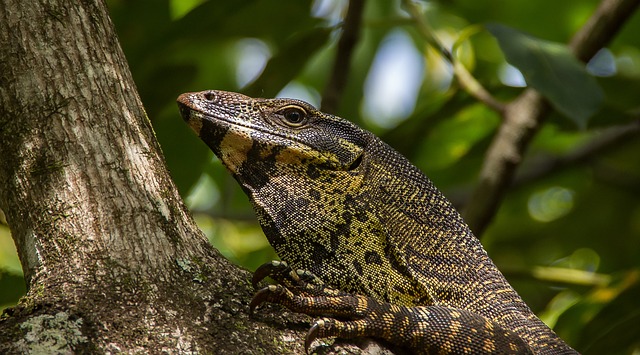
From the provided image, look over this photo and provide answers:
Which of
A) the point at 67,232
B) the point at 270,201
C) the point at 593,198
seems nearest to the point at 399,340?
the point at 270,201

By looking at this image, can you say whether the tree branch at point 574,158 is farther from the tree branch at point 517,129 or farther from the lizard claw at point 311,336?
the lizard claw at point 311,336

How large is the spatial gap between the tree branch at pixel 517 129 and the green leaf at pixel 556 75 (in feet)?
2.77

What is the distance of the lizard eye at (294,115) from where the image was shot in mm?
6138

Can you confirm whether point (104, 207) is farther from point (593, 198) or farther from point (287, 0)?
point (593, 198)

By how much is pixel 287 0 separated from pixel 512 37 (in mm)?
2456

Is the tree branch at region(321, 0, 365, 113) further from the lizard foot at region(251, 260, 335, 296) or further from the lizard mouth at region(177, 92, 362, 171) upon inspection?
the lizard foot at region(251, 260, 335, 296)

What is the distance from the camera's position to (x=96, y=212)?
4.45 m

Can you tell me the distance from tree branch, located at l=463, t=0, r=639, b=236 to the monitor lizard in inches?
78.5

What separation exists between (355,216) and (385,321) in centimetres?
121

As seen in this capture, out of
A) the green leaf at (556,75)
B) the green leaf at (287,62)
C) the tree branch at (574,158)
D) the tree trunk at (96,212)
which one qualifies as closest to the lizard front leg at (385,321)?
the tree trunk at (96,212)

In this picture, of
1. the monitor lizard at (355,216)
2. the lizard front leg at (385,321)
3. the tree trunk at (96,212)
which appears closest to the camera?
the tree trunk at (96,212)

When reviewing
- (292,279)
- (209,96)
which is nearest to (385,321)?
(292,279)

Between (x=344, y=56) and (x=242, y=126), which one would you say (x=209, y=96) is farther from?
(x=344, y=56)

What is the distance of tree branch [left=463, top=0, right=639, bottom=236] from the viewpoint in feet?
26.5
